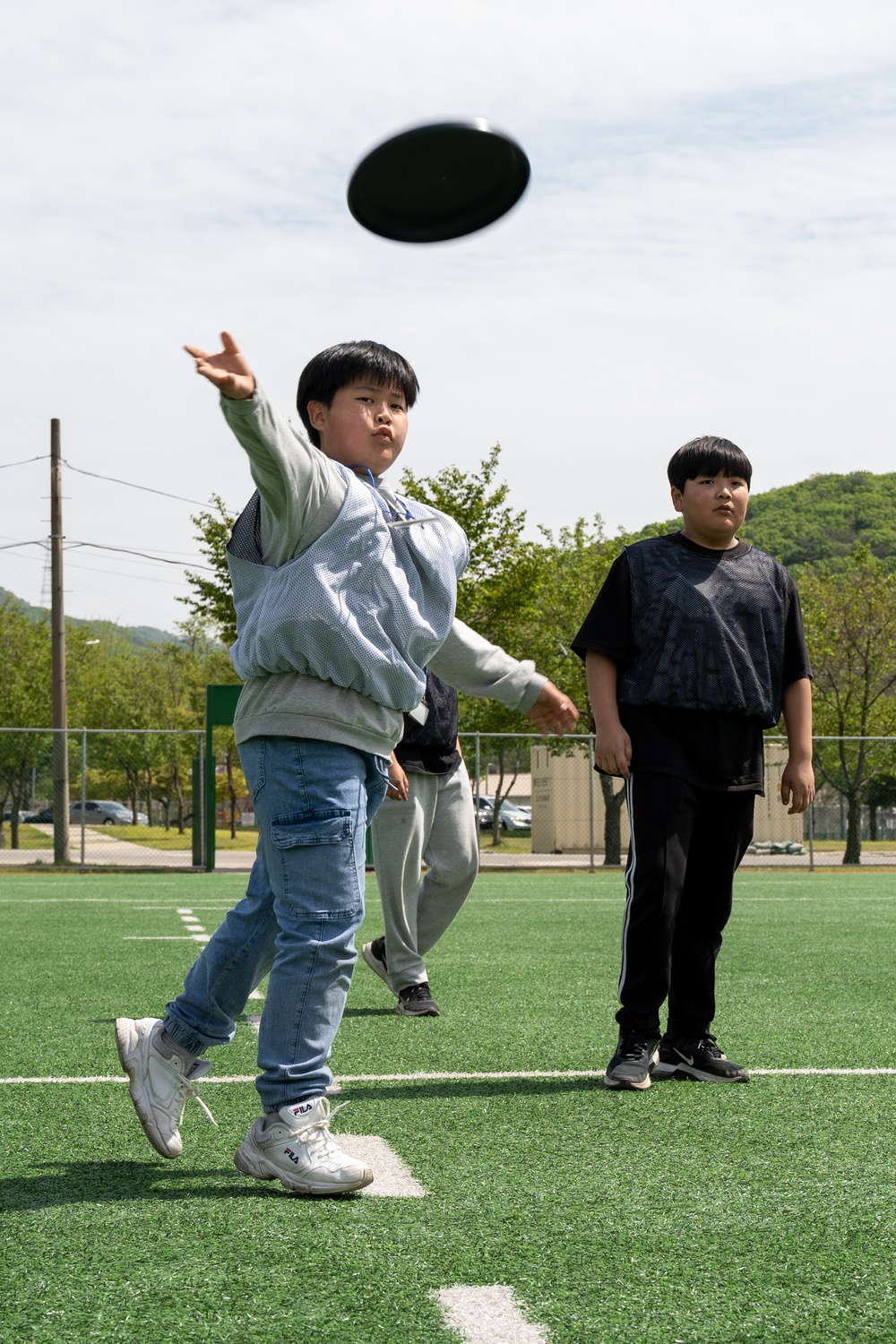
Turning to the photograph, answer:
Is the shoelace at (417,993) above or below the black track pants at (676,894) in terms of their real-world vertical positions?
below

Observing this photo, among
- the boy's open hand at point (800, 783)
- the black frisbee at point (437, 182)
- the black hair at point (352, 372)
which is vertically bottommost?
the boy's open hand at point (800, 783)

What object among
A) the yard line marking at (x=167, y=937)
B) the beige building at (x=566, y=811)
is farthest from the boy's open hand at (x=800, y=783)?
the beige building at (x=566, y=811)

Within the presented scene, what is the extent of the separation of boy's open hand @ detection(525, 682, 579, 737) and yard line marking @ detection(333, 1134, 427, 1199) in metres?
1.11

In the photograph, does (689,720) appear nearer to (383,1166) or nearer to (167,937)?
(383,1166)

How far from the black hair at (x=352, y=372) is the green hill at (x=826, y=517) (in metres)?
76.5

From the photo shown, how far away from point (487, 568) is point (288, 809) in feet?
75.8

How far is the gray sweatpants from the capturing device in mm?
5852

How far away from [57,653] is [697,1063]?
25.7 metres

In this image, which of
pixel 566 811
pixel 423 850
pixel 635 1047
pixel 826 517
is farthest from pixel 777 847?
pixel 826 517

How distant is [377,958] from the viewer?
6121 millimetres

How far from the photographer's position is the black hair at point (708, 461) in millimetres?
4453

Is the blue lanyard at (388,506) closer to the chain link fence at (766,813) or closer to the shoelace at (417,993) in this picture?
the shoelace at (417,993)

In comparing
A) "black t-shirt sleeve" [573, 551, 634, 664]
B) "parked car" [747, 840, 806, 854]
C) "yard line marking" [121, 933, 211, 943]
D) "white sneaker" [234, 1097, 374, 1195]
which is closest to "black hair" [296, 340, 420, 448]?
"black t-shirt sleeve" [573, 551, 634, 664]

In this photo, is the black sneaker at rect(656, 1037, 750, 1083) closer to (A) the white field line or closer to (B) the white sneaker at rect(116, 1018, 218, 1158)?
(A) the white field line
